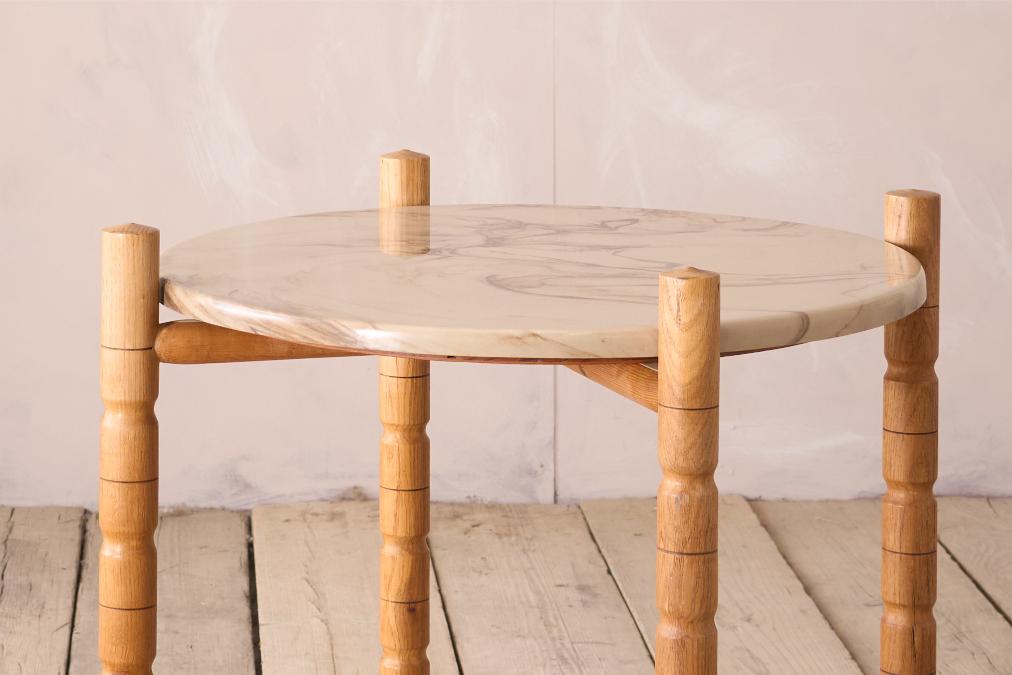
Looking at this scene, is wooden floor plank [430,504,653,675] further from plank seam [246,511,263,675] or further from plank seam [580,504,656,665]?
plank seam [246,511,263,675]

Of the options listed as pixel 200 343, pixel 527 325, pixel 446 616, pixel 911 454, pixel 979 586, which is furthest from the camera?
pixel 979 586

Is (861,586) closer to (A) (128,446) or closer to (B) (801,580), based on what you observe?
(B) (801,580)

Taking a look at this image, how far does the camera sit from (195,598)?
6.20 ft

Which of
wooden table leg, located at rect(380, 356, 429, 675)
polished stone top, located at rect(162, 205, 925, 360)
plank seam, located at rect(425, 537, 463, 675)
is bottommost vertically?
plank seam, located at rect(425, 537, 463, 675)

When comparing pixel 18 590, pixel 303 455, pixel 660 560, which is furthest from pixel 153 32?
pixel 660 560

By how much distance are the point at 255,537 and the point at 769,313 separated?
1.32 meters

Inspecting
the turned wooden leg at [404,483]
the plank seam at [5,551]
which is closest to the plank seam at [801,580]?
the turned wooden leg at [404,483]

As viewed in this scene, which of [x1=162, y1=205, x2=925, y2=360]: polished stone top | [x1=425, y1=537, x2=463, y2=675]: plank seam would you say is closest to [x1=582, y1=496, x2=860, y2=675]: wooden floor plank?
[x1=425, y1=537, x2=463, y2=675]: plank seam

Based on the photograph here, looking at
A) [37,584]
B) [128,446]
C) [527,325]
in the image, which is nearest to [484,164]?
Result: [37,584]

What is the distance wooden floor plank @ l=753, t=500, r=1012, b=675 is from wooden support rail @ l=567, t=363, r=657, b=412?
2.79 feet

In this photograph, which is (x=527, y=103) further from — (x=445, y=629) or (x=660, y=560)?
(x=660, y=560)

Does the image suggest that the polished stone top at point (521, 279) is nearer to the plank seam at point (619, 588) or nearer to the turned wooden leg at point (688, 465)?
the turned wooden leg at point (688, 465)

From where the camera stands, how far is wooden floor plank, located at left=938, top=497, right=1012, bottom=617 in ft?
6.43

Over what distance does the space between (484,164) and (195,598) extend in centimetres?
75
